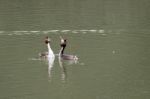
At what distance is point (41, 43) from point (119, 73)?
424 inches

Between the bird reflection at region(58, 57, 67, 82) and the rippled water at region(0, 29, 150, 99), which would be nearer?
the rippled water at region(0, 29, 150, 99)

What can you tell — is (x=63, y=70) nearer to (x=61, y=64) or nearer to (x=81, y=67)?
(x=81, y=67)

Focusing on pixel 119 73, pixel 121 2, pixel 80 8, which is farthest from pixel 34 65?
pixel 121 2

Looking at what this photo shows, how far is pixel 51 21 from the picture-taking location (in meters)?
51.8

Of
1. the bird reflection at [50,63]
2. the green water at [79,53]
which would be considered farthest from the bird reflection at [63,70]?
the bird reflection at [50,63]

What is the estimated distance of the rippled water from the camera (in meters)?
27.8

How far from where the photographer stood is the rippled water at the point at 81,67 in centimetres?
2781

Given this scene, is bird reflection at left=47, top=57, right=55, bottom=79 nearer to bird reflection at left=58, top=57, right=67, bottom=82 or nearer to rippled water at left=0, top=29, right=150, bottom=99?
rippled water at left=0, top=29, right=150, bottom=99

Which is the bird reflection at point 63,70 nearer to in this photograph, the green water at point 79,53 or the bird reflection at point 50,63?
the green water at point 79,53

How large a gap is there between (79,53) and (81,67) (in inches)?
163

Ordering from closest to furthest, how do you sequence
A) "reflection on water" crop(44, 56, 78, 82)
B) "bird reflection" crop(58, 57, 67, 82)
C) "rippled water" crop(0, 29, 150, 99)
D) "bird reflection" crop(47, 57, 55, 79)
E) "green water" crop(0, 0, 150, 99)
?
"rippled water" crop(0, 29, 150, 99)
"green water" crop(0, 0, 150, 99)
"bird reflection" crop(58, 57, 67, 82)
"reflection on water" crop(44, 56, 78, 82)
"bird reflection" crop(47, 57, 55, 79)

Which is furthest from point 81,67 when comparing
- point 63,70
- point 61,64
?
point 61,64

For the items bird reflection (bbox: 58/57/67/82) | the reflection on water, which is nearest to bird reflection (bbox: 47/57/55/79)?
the reflection on water

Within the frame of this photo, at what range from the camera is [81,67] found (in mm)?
32812
